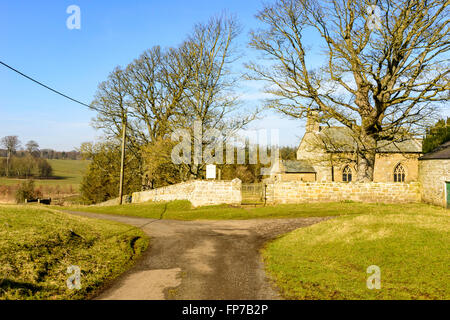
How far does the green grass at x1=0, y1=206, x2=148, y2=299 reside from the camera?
21.1 ft

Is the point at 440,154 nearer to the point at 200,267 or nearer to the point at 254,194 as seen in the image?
the point at 254,194

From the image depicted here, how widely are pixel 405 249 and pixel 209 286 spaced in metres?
5.97

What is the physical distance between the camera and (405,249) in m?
8.99

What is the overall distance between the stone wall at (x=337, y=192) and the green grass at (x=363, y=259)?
10.8m

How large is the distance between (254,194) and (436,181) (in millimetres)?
13990

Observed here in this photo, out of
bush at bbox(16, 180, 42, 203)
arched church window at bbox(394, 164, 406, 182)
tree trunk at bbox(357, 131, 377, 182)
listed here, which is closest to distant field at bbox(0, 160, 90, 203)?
bush at bbox(16, 180, 42, 203)

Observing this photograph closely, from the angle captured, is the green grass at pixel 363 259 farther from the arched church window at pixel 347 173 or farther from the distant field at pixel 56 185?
the distant field at pixel 56 185

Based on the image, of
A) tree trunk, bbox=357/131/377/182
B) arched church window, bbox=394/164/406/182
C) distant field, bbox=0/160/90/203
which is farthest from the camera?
distant field, bbox=0/160/90/203

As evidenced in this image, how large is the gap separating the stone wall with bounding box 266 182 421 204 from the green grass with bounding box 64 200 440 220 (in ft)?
3.63

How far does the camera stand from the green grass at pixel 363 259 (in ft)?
21.3

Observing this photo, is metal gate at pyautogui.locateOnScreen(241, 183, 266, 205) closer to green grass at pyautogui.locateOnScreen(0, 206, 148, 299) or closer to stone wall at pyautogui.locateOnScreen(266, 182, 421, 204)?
stone wall at pyautogui.locateOnScreen(266, 182, 421, 204)
